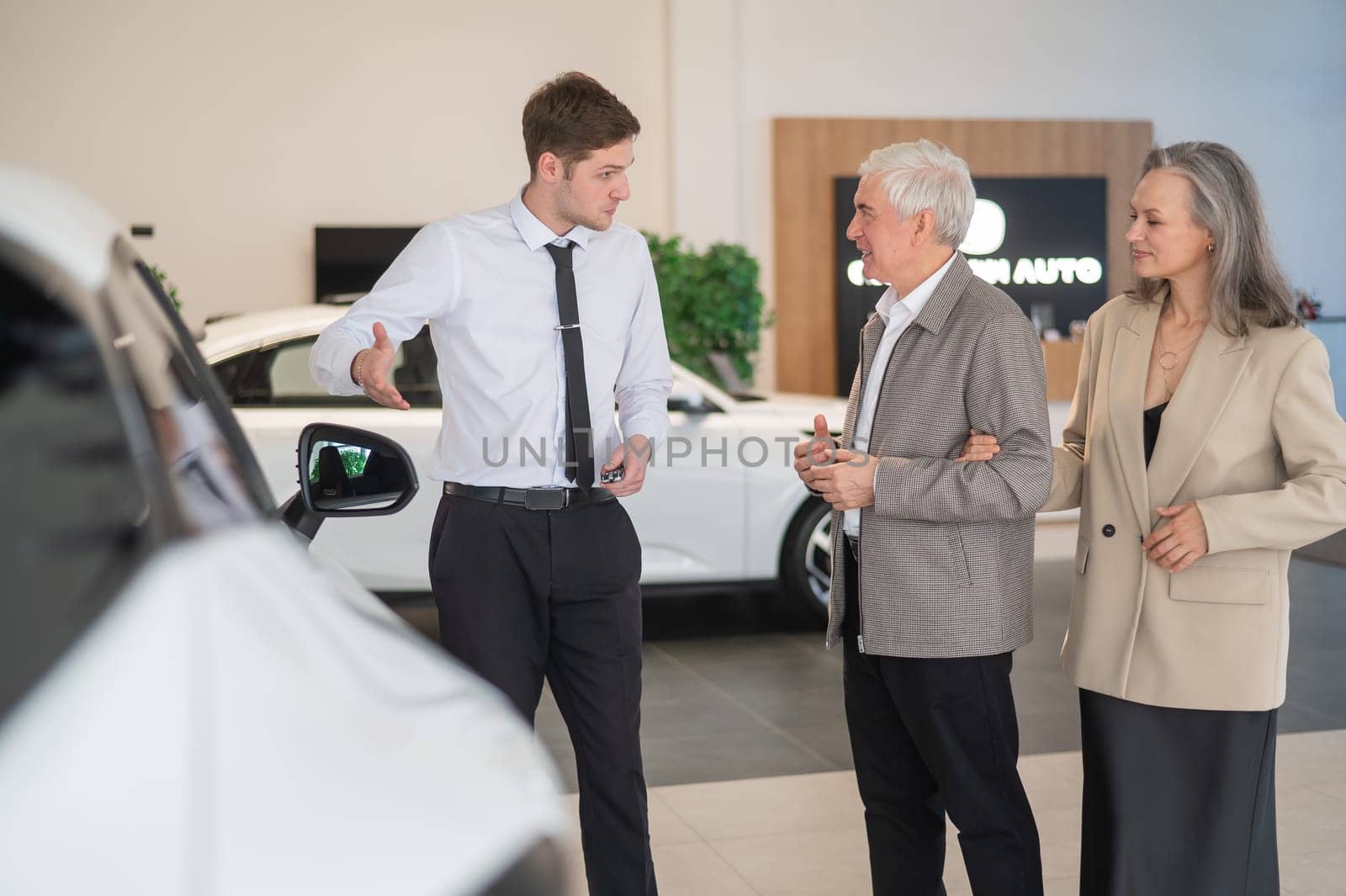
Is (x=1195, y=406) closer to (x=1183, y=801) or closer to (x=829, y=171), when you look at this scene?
(x=1183, y=801)

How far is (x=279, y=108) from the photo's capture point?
369 inches

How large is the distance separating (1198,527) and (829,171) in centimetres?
818

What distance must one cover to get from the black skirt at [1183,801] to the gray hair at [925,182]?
2.96 feet

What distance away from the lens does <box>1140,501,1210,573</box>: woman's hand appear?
217 centimetres

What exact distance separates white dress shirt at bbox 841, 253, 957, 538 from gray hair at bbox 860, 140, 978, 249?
0.09m

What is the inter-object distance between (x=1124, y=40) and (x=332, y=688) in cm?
1125

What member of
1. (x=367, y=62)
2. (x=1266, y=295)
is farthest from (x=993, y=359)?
(x=367, y=62)

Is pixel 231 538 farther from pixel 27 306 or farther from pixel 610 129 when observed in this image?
pixel 610 129

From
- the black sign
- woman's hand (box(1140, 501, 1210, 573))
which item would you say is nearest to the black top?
woman's hand (box(1140, 501, 1210, 573))

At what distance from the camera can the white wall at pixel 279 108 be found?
9133 millimetres

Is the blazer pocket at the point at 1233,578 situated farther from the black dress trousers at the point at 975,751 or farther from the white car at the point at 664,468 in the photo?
the white car at the point at 664,468

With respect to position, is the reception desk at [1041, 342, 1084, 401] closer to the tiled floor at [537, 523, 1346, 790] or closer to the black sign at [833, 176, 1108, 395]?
the black sign at [833, 176, 1108, 395]

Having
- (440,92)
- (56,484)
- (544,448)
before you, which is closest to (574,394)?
(544,448)

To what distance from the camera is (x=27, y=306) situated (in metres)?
0.87
